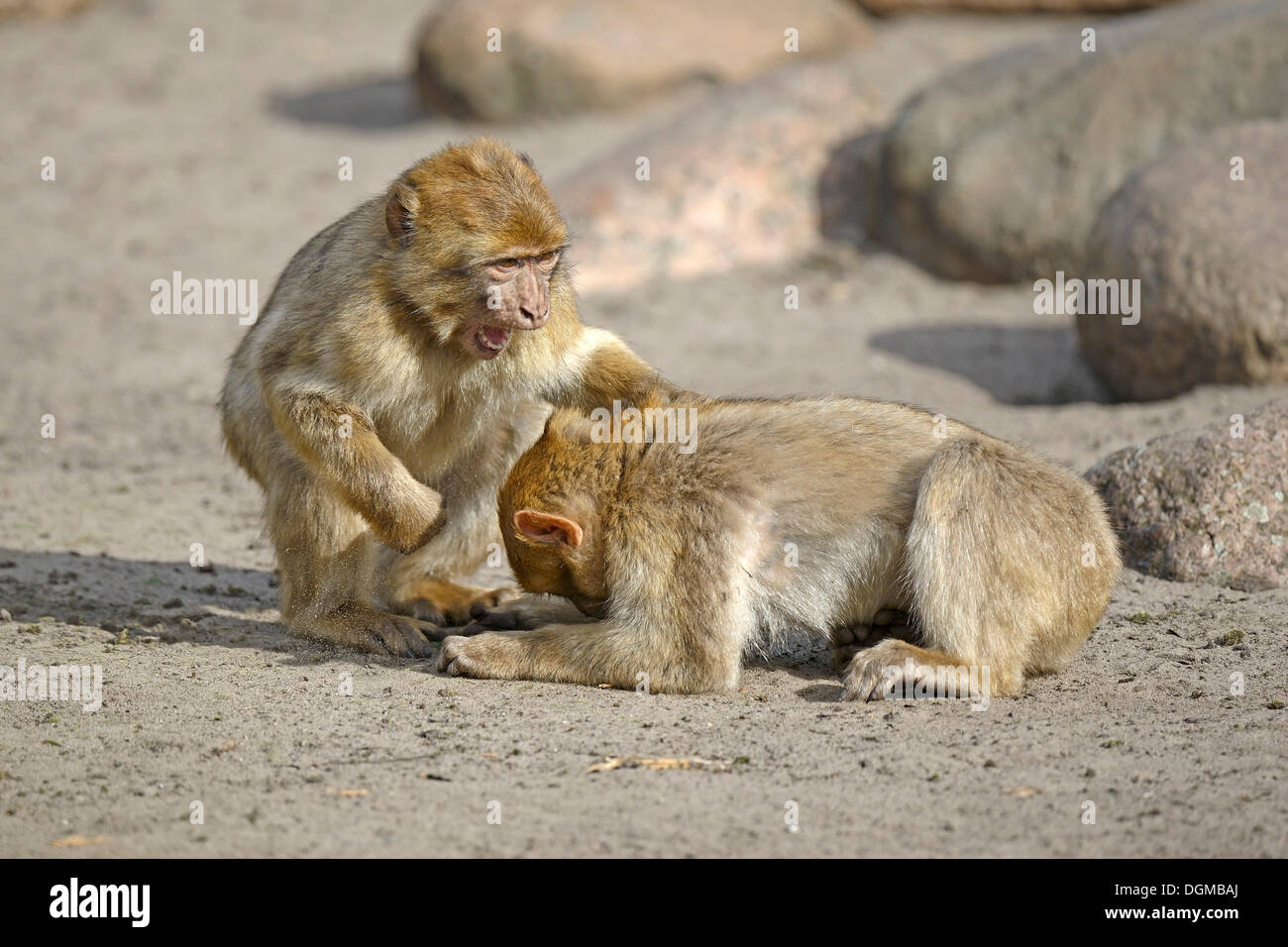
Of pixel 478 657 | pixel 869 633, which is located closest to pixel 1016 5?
pixel 869 633

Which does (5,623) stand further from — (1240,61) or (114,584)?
(1240,61)

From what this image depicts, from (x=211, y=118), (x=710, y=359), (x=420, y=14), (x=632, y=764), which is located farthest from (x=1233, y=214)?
(x=420, y=14)

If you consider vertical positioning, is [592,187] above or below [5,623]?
above

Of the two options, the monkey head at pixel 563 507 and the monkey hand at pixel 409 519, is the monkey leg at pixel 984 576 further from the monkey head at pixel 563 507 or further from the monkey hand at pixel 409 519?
the monkey hand at pixel 409 519

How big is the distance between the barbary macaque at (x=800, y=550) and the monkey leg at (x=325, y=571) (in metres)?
0.63

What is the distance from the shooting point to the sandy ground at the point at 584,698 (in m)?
4.55

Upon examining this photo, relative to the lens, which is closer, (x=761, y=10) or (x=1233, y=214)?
(x=1233, y=214)

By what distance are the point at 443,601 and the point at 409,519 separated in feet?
3.91

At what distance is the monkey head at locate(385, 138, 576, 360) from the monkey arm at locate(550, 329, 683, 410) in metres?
0.53

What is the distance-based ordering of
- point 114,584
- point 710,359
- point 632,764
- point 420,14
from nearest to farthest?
point 632,764
point 114,584
point 710,359
point 420,14

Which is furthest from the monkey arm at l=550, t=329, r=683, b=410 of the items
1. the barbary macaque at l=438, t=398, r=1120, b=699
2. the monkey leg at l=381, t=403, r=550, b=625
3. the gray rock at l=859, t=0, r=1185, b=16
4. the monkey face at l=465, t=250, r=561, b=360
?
the gray rock at l=859, t=0, r=1185, b=16

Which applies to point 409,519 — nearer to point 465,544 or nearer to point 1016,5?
point 465,544

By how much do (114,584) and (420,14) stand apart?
16675 mm

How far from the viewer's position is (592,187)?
13875 millimetres
